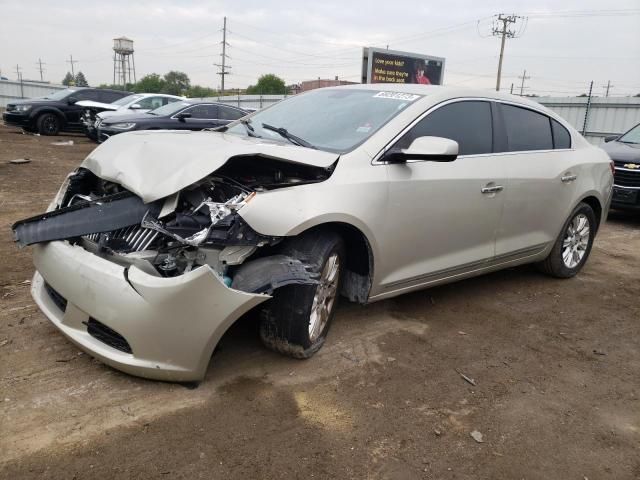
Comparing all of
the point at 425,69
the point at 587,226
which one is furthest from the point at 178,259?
the point at 425,69

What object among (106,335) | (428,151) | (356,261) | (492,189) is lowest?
(106,335)

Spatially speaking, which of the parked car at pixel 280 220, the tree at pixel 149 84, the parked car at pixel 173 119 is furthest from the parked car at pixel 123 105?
the tree at pixel 149 84

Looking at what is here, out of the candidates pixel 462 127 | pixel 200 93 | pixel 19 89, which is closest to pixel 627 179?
pixel 462 127

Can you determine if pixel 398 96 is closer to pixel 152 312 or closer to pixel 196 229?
pixel 196 229

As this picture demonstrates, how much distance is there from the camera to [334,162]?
3141mm

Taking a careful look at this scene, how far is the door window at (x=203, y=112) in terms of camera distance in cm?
1257

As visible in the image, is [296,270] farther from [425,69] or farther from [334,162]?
[425,69]

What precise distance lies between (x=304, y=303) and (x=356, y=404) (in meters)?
0.60

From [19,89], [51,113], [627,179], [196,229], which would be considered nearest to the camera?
[196,229]

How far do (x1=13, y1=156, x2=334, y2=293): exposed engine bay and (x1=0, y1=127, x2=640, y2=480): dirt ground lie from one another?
0.63m

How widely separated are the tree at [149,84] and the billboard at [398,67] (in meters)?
79.9

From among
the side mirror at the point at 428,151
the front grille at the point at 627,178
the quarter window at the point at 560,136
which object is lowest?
the front grille at the point at 627,178

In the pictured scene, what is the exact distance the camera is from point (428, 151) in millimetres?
3256

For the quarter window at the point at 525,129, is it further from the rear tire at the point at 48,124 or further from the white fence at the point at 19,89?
the white fence at the point at 19,89
